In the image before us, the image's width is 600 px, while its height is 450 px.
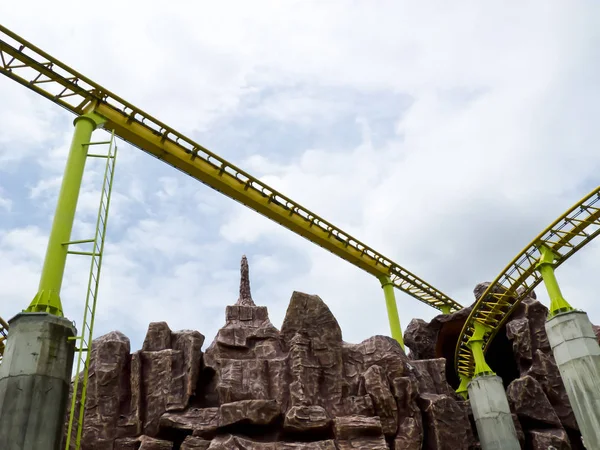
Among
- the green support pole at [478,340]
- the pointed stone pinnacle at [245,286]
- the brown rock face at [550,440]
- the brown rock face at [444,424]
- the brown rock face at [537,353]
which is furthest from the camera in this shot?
the pointed stone pinnacle at [245,286]

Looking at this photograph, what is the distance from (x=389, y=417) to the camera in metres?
17.2

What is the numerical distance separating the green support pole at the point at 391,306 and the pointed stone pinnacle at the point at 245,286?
7.38 meters

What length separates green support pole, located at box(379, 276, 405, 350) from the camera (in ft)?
87.5

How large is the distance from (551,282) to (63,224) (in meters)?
16.2

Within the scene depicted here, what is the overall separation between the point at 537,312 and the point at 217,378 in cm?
1486

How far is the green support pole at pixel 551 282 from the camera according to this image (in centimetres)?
1772

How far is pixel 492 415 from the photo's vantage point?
1945cm

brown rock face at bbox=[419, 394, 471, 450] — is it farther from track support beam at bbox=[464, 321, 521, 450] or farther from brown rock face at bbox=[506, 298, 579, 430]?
brown rock face at bbox=[506, 298, 579, 430]

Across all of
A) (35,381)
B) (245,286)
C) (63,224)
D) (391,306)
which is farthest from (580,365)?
(63,224)

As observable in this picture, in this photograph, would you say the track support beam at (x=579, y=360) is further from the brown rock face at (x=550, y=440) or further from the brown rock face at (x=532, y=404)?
the brown rock face at (x=532, y=404)

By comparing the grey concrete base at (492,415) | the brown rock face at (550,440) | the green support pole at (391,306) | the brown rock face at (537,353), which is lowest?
the brown rock face at (550,440)

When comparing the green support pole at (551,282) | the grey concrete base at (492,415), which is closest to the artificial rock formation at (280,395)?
the grey concrete base at (492,415)

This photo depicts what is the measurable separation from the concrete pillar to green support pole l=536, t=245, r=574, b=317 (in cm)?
1514

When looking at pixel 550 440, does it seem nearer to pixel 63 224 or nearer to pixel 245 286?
pixel 245 286
